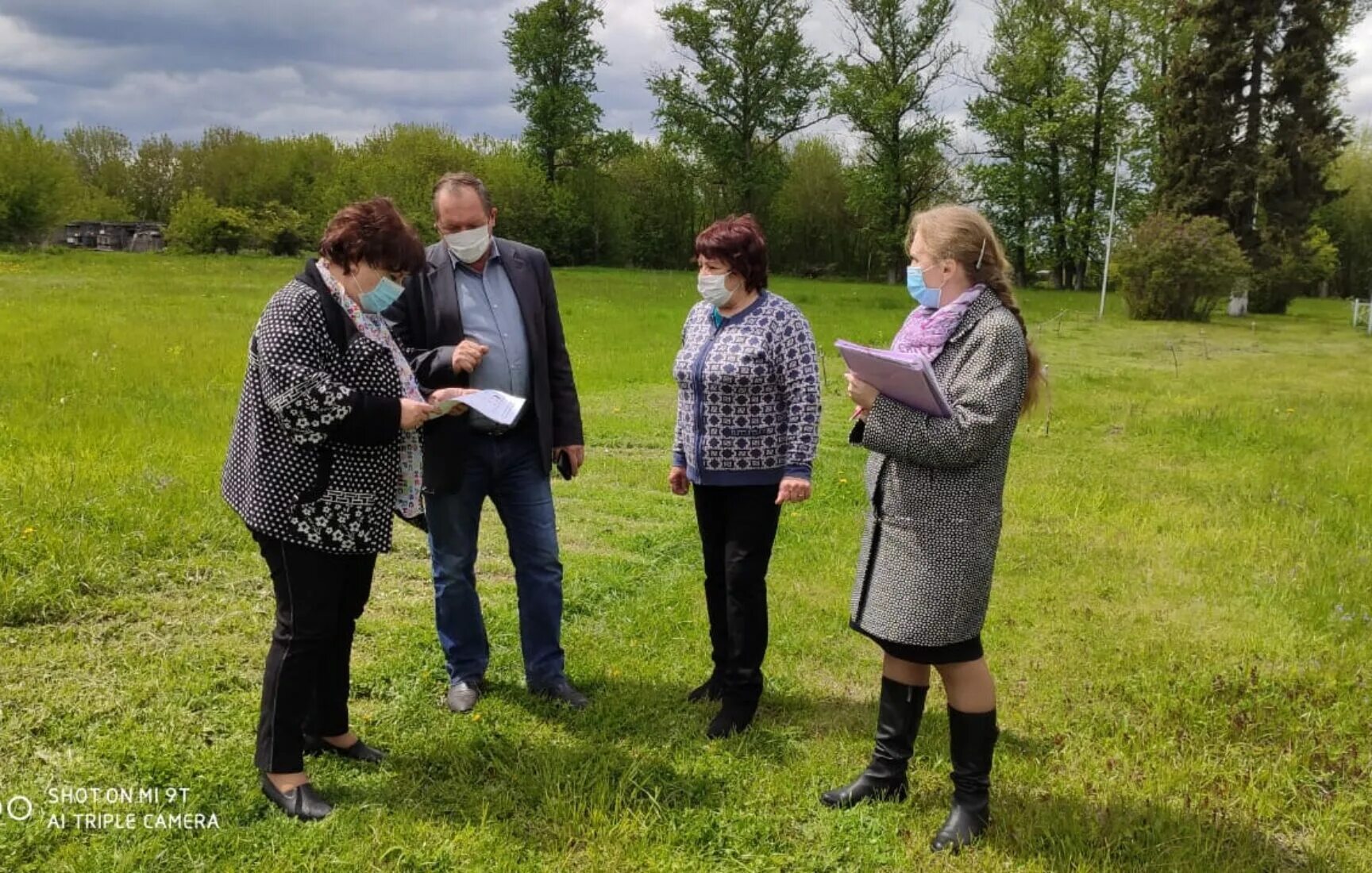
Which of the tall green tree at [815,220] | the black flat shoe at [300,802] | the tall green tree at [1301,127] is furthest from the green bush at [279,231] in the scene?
the black flat shoe at [300,802]

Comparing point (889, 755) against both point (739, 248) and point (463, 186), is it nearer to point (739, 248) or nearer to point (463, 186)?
point (739, 248)

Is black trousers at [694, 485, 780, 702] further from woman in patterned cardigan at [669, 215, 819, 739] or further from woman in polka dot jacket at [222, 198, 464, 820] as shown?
woman in polka dot jacket at [222, 198, 464, 820]

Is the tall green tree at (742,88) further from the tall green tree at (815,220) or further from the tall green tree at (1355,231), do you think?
the tall green tree at (1355,231)

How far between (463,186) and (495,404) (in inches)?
38.7

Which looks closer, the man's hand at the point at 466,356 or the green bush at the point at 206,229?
the man's hand at the point at 466,356

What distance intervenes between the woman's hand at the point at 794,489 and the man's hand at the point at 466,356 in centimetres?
127

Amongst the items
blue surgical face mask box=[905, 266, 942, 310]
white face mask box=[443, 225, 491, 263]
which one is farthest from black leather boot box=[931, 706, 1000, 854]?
white face mask box=[443, 225, 491, 263]

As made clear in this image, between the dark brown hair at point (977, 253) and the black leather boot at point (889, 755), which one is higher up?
the dark brown hair at point (977, 253)

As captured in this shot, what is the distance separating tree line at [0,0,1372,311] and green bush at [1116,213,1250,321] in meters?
4.26

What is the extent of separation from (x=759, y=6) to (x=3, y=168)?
34518 millimetres

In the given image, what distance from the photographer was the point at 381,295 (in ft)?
10.6

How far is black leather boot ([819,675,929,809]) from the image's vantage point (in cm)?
338

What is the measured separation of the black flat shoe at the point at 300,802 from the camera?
3168 mm

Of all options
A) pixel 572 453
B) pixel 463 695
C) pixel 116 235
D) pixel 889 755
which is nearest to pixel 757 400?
pixel 572 453
